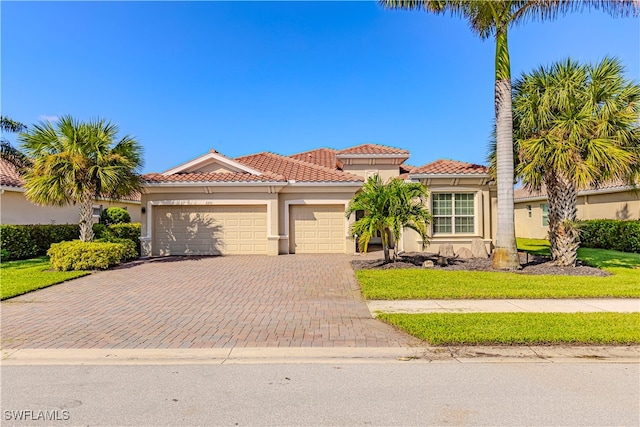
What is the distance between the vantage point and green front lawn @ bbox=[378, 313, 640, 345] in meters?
5.55

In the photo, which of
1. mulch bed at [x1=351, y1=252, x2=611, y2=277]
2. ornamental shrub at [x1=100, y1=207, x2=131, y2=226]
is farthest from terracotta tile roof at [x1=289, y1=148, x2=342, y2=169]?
ornamental shrub at [x1=100, y1=207, x2=131, y2=226]

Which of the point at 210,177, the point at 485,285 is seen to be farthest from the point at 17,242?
the point at 485,285

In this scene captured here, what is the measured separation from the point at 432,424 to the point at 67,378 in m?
4.06

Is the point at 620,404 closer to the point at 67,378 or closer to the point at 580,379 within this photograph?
the point at 580,379

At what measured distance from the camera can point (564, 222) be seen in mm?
12383

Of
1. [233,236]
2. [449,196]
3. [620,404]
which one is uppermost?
[449,196]

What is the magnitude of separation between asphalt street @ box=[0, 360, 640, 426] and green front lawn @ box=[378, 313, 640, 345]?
0.67 metres

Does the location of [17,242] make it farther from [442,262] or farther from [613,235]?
[613,235]

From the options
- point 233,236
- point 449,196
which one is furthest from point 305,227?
point 449,196

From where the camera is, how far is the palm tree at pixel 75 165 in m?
12.7

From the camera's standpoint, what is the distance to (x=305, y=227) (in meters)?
17.8

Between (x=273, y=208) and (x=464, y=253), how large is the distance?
8.28 m

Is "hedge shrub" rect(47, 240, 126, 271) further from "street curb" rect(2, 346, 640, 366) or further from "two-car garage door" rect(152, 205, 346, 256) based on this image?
"street curb" rect(2, 346, 640, 366)

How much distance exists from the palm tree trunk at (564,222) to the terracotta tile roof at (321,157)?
41.2 feet
